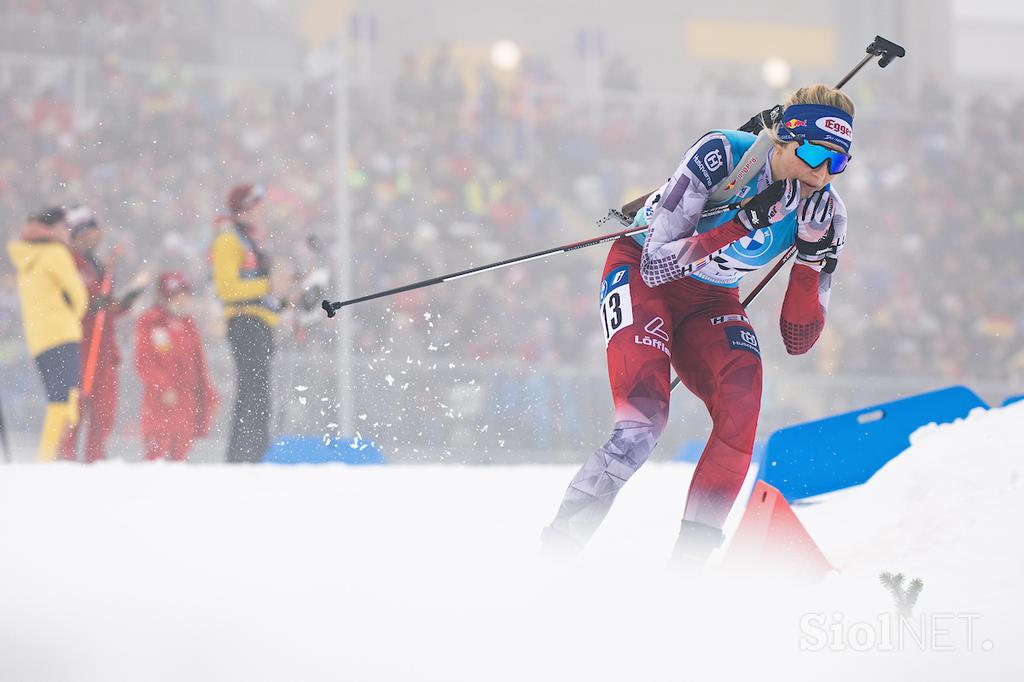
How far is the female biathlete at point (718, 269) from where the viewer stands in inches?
150

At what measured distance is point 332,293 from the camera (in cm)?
1042

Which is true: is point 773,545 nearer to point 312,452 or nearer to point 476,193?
point 312,452

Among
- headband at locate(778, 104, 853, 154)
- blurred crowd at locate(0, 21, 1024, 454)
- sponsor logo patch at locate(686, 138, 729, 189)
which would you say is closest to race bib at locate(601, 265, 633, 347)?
sponsor logo patch at locate(686, 138, 729, 189)

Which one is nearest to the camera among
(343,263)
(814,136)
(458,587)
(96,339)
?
(458,587)

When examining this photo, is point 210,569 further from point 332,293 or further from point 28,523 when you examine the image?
point 332,293

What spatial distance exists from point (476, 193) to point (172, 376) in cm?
566

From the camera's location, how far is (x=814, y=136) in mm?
3762

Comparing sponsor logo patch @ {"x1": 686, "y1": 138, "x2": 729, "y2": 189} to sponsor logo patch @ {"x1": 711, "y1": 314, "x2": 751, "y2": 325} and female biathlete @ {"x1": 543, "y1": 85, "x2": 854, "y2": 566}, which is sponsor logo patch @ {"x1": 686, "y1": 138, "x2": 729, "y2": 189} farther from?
sponsor logo patch @ {"x1": 711, "y1": 314, "x2": 751, "y2": 325}

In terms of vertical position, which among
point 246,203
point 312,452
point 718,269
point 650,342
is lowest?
point 312,452

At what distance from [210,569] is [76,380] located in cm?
426

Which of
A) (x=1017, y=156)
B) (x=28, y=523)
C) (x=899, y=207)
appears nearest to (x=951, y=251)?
(x=899, y=207)

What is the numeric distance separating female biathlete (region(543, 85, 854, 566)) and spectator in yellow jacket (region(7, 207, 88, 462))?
4457 mm

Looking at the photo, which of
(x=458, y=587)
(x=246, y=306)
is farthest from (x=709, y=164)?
(x=246, y=306)

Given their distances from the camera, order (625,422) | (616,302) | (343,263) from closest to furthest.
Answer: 1. (625,422)
2. (616,302)
3. (343,263)
